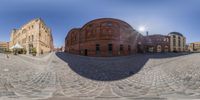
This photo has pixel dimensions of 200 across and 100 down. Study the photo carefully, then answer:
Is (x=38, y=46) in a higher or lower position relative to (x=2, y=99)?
higher

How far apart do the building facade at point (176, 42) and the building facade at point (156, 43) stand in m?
2.04

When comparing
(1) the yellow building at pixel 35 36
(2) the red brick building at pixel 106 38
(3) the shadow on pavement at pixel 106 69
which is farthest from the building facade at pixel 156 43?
(3) the shadow on pavement at pixel 106 69

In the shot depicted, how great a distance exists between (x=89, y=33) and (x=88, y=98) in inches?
1152

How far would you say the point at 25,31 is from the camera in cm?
4403

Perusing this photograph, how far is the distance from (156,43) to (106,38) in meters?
23.2

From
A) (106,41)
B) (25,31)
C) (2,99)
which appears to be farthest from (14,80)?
(25,31)

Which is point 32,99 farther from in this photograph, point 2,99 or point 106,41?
point 106,41

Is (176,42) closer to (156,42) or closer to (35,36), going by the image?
(156,42)

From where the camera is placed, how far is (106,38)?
3428cm

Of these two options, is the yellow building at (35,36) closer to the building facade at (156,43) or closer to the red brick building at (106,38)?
the red brick building at (106,38)

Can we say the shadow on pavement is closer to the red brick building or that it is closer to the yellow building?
the red brick building

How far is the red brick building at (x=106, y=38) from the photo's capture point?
34.2m

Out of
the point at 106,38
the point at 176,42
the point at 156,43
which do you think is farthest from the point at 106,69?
A: the point at 176,42

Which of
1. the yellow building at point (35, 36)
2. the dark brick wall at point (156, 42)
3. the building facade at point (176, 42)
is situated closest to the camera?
the yellow building at point (35, 36)
